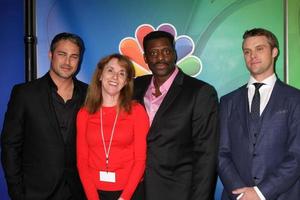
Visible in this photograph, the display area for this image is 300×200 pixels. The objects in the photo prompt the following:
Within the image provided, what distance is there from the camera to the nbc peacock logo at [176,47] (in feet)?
10.4

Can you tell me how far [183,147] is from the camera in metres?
2.54

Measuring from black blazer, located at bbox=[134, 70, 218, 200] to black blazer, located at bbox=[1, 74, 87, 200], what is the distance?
2.10 feet

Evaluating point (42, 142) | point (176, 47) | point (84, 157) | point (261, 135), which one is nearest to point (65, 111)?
point (42, 142)

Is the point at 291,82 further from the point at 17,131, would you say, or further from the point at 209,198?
the point at 17,131

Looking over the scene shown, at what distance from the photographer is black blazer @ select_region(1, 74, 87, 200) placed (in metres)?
2.61

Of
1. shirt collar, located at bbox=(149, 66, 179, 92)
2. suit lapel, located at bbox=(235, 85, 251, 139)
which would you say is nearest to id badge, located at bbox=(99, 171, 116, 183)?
shirt collar, located at bbox=(149, 66, 179, 92)

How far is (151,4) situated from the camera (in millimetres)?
3193

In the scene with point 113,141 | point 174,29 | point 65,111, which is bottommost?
point 113,141

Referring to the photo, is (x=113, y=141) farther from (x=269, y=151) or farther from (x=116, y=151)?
(x=269, y=151)

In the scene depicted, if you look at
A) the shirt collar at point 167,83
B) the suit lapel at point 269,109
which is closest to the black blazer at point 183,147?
the shirt collar at point 167,83

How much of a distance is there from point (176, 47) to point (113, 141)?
1.19 m

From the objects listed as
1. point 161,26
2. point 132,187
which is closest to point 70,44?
point 161,26

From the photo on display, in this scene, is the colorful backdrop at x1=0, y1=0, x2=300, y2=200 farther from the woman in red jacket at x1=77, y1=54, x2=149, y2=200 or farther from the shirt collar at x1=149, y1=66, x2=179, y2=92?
the woman in red jacket at x1=77, y1=54, x2=149, y2=200

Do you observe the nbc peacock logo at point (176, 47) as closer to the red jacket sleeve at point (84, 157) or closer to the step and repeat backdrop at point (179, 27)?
the step and repeat backdrop at point (179, 27)
